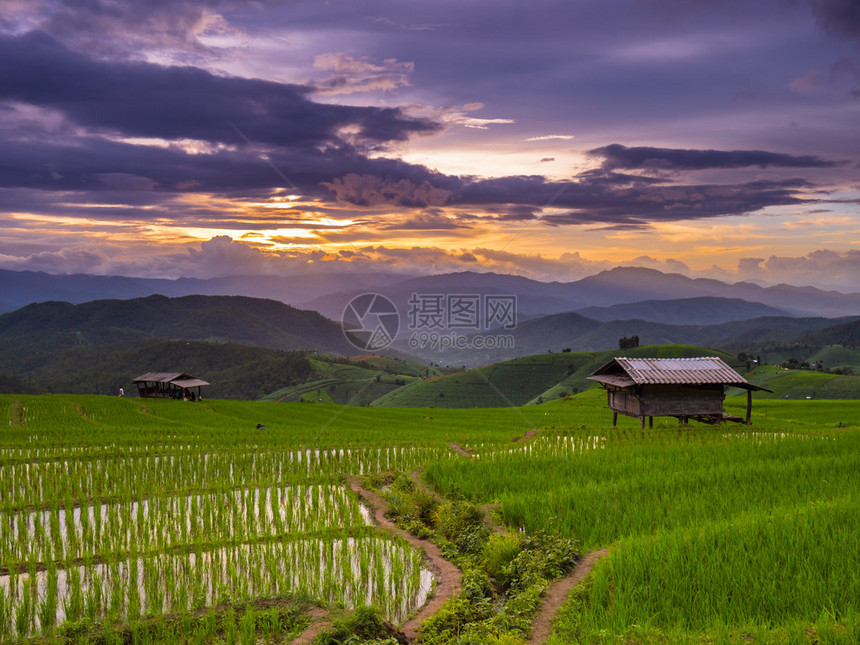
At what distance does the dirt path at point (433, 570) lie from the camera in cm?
839

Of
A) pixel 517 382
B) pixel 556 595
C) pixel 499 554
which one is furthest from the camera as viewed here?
pixel 517 382

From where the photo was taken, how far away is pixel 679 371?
1136 inches

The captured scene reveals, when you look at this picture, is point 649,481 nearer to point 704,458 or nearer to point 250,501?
point 704,458

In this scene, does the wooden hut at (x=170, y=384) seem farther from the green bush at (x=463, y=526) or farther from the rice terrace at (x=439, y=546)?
the green bush at (x=463, y=526)

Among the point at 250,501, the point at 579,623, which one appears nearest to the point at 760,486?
the point at 579,623

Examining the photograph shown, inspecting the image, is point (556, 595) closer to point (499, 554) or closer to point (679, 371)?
point (499, 554)

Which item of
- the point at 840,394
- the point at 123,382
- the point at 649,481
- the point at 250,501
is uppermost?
the point at 649,481

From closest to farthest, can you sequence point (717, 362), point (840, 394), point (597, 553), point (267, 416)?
point (597, 553), point (717, 362), point (267, 416), point (840, 394)

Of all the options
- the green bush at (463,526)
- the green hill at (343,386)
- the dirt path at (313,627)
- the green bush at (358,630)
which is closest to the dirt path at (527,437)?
the green bush at (463,526)

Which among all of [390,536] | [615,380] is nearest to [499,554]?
[390,536]

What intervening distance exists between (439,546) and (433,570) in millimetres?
1330

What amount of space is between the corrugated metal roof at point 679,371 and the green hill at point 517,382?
90.7 meters

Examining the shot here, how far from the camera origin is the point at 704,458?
1817cm

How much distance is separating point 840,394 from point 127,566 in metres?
109
